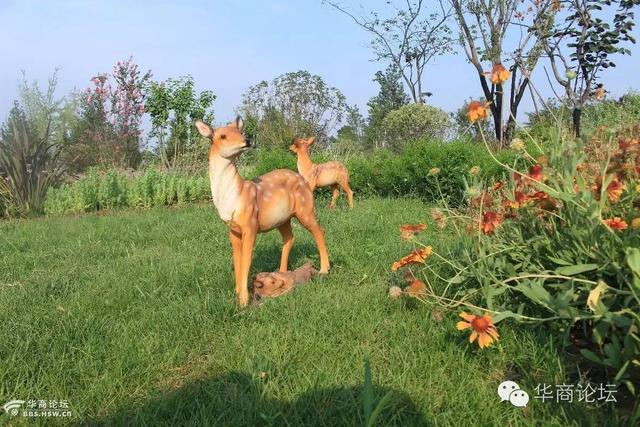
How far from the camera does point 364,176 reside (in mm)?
8992

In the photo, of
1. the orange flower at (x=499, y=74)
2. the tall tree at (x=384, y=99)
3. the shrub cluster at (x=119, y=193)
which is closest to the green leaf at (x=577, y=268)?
the orange flower at (x=499, y=74)

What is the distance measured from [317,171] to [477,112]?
551 centimetres

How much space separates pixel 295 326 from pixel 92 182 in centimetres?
762

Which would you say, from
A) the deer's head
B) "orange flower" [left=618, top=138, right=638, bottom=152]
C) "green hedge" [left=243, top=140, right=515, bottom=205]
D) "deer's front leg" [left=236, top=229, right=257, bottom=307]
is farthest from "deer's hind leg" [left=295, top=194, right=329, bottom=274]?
"green hedge" [left=243, top=140, right=515, bottom=205]

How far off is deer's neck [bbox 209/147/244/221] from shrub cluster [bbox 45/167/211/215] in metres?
6.36

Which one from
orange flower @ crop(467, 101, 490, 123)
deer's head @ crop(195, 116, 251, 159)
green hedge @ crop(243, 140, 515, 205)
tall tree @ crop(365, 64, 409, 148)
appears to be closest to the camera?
orange flower @ crop(467, 101, 490, 123)

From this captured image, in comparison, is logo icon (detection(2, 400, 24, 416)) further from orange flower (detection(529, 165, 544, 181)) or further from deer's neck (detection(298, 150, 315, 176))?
deer's neck (detection(298, 150, 315, 176))

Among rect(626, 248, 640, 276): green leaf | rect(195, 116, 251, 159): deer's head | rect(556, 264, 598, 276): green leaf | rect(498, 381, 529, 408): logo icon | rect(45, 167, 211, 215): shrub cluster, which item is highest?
rect(195, 116, 251, 159): deer's head

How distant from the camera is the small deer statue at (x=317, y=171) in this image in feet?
24.3

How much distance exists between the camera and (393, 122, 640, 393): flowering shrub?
169 cm

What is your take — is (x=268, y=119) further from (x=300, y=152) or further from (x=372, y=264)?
(x=372, y=264)

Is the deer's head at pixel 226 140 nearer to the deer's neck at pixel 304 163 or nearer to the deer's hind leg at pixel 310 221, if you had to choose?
the deer's hind leg at pixel 310 221

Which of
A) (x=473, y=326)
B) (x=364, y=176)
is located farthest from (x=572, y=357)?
(x=364, y=176)

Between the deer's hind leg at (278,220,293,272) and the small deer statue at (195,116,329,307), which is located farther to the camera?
the deer's hind leg at (278,220,293,272)
